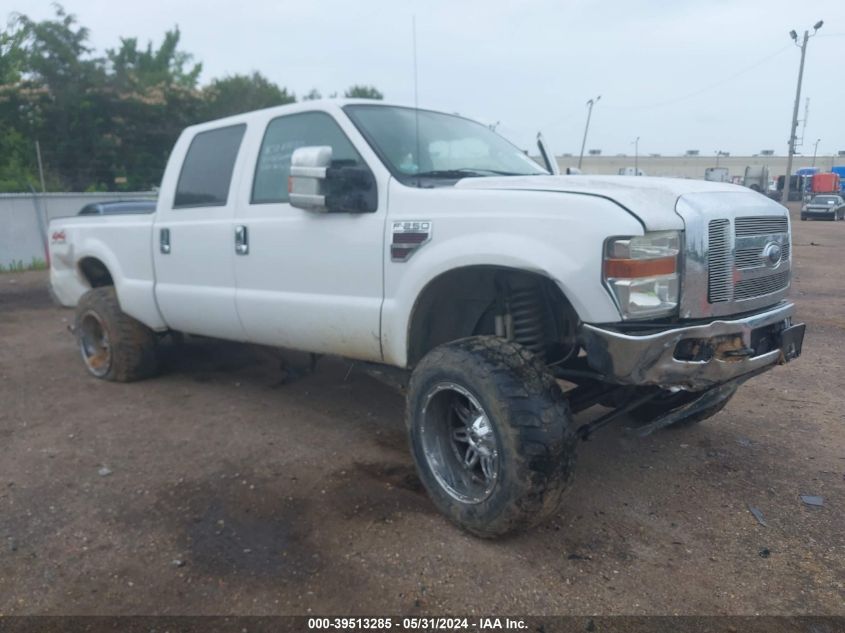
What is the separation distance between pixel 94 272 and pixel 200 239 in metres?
1.94

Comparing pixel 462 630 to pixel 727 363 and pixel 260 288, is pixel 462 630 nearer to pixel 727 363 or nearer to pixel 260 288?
pixel 727 363

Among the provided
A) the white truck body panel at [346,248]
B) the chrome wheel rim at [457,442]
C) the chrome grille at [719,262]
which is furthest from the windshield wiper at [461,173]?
the chrome grille at [719,262]

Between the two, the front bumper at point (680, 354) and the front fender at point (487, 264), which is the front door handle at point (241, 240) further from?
the front bumper at point (680, 354)

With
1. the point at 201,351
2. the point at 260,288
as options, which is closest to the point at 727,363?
the point at 260,288

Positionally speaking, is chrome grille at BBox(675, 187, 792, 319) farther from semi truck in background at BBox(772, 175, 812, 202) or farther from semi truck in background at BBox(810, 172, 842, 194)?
semi truck in background at BBox(772, 175, 812, 202)

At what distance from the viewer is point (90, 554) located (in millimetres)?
3176

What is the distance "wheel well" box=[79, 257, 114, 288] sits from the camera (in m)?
6.13

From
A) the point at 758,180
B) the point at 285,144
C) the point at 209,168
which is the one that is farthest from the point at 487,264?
the point at 758,180

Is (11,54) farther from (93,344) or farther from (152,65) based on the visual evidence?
(93,344)

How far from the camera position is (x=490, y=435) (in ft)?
10.3

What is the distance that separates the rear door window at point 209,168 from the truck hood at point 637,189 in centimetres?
191

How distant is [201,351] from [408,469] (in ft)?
11.6

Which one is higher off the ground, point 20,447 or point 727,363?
point 727,363

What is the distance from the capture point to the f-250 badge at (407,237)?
3492 mm
